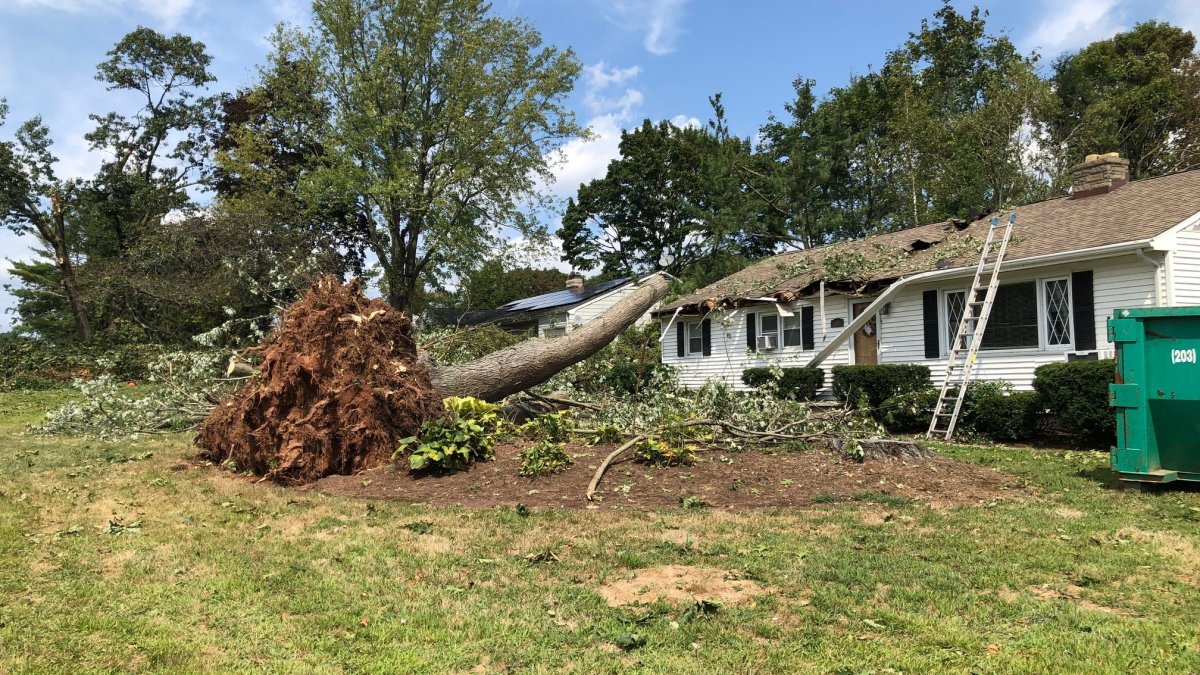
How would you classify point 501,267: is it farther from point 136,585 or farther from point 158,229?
point 136,585

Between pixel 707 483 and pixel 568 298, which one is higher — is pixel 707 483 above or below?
below

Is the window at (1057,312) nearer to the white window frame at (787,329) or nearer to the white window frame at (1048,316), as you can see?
the white window frame at (1048,316)

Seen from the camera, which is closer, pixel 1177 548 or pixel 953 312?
pixel 1177 548

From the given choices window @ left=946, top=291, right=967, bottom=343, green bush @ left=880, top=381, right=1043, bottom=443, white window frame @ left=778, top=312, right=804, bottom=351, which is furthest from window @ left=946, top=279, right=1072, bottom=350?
white window frame @ left=778, top=312, right=804, bottom=351

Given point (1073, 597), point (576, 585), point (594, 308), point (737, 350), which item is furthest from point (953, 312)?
point (594, 308)

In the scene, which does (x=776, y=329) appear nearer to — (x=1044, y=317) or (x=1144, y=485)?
(x=1044, y=317)

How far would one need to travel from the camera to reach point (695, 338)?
70.8ft

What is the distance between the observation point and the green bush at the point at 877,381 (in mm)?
13406

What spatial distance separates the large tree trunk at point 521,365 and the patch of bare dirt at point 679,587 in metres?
5.49

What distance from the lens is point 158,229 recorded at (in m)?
26.7

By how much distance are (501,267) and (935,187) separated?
16.9 meters

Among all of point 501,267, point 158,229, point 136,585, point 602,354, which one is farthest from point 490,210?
point 136,585

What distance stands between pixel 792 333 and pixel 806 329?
0.57 m

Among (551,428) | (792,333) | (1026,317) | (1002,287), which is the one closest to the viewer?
(551,428)
